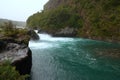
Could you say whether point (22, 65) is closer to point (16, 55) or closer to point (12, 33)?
point (16, 55)

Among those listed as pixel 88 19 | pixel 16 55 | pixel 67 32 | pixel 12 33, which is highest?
pixel 88 19

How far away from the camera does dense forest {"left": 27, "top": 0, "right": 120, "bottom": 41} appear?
5988 centimetres

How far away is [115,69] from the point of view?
2466 centimetres

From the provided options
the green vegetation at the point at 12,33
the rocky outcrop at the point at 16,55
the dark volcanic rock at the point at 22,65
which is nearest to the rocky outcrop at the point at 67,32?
the green vegetation at the point at 12,33

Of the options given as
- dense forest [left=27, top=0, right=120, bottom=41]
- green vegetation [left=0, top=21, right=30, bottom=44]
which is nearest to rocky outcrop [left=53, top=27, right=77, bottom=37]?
dense forest [left=27, top=0, right=120, bottom=41]

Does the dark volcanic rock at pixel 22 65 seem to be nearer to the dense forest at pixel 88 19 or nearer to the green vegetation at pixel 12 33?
the green vegetation at pixel 12 33

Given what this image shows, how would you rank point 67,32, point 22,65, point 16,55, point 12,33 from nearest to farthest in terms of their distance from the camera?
point 22,65
point 16,55
point 12,33
point 67,32

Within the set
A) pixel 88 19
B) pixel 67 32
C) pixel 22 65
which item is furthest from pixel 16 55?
pixel 88 19

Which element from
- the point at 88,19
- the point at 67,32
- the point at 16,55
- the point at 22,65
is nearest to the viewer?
the point at 22,65

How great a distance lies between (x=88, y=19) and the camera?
69.7 metres

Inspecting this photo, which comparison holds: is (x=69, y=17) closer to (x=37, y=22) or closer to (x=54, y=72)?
(x=37, y=22)

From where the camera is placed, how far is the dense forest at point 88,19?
59.9 metres

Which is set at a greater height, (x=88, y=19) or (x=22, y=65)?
(x=88, y=19)

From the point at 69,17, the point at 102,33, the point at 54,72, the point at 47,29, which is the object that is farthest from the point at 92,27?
the point at 54,72
